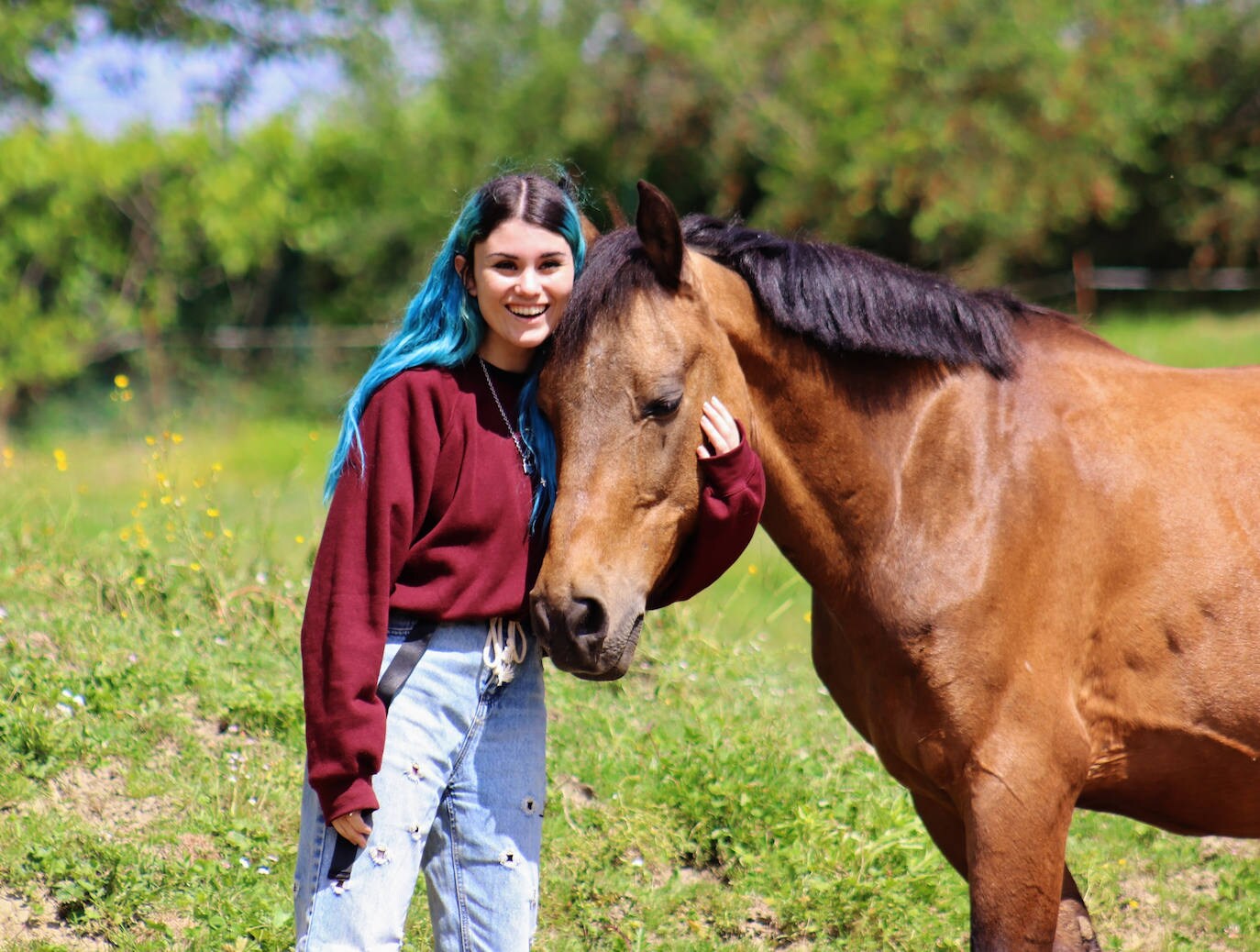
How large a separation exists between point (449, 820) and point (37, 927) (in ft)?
5.84

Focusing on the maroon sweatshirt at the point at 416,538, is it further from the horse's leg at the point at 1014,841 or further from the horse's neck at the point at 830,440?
the horse's leg at the point at 1014,841

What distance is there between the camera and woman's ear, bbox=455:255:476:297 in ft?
8.14

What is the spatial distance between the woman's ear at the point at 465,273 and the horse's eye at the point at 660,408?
425 mm

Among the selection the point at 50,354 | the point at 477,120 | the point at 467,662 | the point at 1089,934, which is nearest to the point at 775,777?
the point at 1089,934

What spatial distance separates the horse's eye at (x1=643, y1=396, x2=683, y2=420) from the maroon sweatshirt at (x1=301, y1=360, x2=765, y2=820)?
0.42ft

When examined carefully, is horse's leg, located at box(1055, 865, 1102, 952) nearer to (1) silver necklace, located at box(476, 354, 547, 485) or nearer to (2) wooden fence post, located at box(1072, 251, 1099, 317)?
(1) silver necklace, located at box(476, 354, 547, 485)

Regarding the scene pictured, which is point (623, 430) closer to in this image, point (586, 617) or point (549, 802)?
point (586, 617)

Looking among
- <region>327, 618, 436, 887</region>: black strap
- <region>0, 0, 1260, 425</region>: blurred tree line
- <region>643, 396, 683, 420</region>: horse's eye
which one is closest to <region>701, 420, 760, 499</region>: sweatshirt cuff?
<region>643, 396, 683, 420</region>: horse's eye

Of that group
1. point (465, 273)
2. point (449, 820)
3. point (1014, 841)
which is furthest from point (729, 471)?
point (1014, 841)

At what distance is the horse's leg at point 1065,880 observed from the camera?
2.98 meters

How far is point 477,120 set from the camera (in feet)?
56.6

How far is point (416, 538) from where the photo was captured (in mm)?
2354

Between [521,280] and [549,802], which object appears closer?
[521,280]

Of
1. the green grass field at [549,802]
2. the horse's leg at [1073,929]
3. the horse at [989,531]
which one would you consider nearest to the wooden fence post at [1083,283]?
the green grass field at [549,802]
